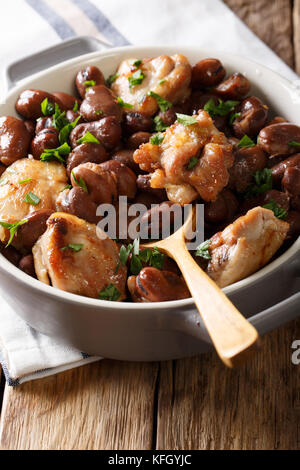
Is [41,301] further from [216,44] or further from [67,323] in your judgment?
[216,44]

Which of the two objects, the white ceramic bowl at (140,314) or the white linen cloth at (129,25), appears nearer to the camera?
the white ceramic bowl at (140,314)

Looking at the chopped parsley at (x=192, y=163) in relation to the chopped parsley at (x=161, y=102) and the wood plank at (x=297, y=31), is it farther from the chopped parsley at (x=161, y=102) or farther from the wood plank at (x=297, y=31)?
the wood plank at (x=297, y=31)

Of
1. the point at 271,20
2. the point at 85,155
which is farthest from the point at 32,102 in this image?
the point at 271,20

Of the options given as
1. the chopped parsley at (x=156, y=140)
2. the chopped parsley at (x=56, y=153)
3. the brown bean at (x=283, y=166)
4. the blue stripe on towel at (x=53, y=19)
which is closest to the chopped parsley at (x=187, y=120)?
the chopped parsley at (x=156, y=140)

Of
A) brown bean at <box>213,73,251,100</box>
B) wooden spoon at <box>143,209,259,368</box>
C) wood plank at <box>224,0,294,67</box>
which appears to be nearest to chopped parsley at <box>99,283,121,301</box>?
wooden spoon at <box>143,209,259,368</box>

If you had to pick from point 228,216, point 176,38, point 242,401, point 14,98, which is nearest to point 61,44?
point 14,98
